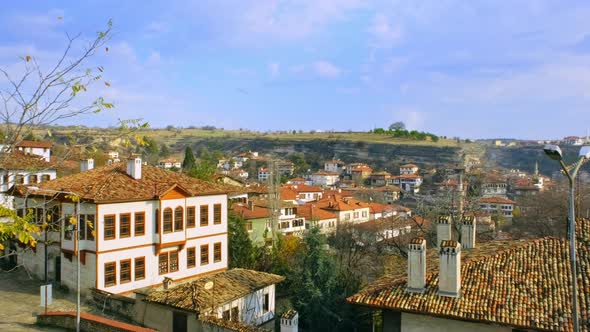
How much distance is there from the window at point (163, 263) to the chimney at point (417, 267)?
15.8 metres

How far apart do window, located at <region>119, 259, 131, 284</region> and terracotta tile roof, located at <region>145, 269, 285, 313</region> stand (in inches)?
128

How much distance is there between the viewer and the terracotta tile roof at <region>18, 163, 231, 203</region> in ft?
79.0

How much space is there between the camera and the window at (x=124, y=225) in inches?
953

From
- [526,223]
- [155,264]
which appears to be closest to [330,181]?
[526,223]

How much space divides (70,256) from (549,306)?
20.7 meters

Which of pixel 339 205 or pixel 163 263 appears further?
pixel 339 205

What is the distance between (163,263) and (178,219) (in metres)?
2.36

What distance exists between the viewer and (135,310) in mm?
21016

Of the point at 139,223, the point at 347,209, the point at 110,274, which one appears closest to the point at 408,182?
the point at 347,209

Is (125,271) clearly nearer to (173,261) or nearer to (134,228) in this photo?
(134,228)

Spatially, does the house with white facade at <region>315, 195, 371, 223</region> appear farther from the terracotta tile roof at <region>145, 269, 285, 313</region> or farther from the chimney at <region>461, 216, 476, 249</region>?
the chimney at <region>461, 216, 476, 249</region>

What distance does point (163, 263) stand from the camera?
2620cm

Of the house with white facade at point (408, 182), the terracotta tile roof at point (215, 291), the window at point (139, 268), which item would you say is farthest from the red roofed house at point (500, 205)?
the window at point (139, 268)

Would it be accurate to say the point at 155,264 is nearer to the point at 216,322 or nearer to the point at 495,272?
the point at 216,322
